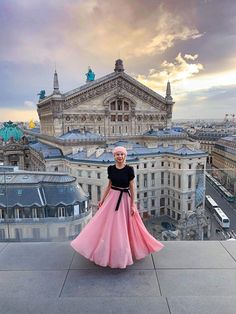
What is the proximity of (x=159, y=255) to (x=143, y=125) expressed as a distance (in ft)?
117

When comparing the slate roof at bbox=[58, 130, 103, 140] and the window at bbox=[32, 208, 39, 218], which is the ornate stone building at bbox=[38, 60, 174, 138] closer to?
the slate roof at bbox=[58, 130, 103, 140]

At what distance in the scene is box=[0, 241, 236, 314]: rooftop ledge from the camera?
11.6ft

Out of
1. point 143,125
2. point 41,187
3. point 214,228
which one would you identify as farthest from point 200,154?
point 41,187

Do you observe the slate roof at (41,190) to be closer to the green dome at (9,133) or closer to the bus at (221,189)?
the bus at (221,189)

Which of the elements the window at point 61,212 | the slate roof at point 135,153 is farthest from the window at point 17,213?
the slate roof at point 135,153

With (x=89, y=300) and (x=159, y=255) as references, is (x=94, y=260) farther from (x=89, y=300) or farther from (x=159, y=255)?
(x=159, y=255)

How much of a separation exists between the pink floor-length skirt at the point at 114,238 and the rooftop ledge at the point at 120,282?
0.20 metres

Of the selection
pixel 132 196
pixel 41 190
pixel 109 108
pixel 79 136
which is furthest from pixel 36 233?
pixel 109 108

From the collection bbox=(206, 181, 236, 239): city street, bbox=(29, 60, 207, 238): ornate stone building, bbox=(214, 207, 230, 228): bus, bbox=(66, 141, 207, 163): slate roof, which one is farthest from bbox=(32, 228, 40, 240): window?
bbox=(214, 207, 230, 228): bus

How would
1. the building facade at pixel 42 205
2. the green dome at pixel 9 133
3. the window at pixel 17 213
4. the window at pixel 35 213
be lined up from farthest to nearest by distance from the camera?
the green dome at pixel 9 133 < the window at pixel 35 213 < the window at pixel 17 213 < the building facade at pixel 42 205

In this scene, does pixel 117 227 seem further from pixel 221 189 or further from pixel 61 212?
pixel 221 189

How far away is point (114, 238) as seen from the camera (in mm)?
4371

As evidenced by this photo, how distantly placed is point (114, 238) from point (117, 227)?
17 cm

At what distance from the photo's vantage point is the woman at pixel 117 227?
4.37 meters
